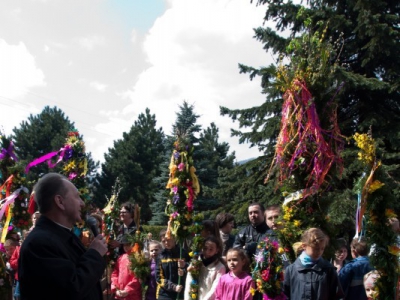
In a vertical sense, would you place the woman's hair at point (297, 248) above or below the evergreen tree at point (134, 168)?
below

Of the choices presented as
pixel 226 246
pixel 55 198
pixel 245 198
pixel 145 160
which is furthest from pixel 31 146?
pixel 55 198

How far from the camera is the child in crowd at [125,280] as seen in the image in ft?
23.3

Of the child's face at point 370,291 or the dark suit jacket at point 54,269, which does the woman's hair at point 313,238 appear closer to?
the child's face at point 370,291

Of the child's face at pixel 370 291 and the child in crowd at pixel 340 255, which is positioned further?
the child in crowd at pixel 340 255

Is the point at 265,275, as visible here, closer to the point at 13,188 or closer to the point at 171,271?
the point at 171,271

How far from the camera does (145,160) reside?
47094 millimetres

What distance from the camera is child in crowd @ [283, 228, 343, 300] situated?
5.14 m

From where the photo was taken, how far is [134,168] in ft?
148

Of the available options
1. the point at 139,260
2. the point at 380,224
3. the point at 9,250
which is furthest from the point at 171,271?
the point at 9,250

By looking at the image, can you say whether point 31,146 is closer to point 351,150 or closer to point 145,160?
point 145,160

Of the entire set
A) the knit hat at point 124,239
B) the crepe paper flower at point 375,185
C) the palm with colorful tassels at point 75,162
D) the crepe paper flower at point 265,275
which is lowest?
the crepe paper flower at point 265,275

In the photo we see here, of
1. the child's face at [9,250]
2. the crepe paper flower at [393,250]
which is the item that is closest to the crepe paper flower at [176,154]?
the crepe paper flower at [393,250]

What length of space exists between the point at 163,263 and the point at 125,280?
702mm

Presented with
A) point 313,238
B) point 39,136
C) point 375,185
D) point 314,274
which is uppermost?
point 39,136
